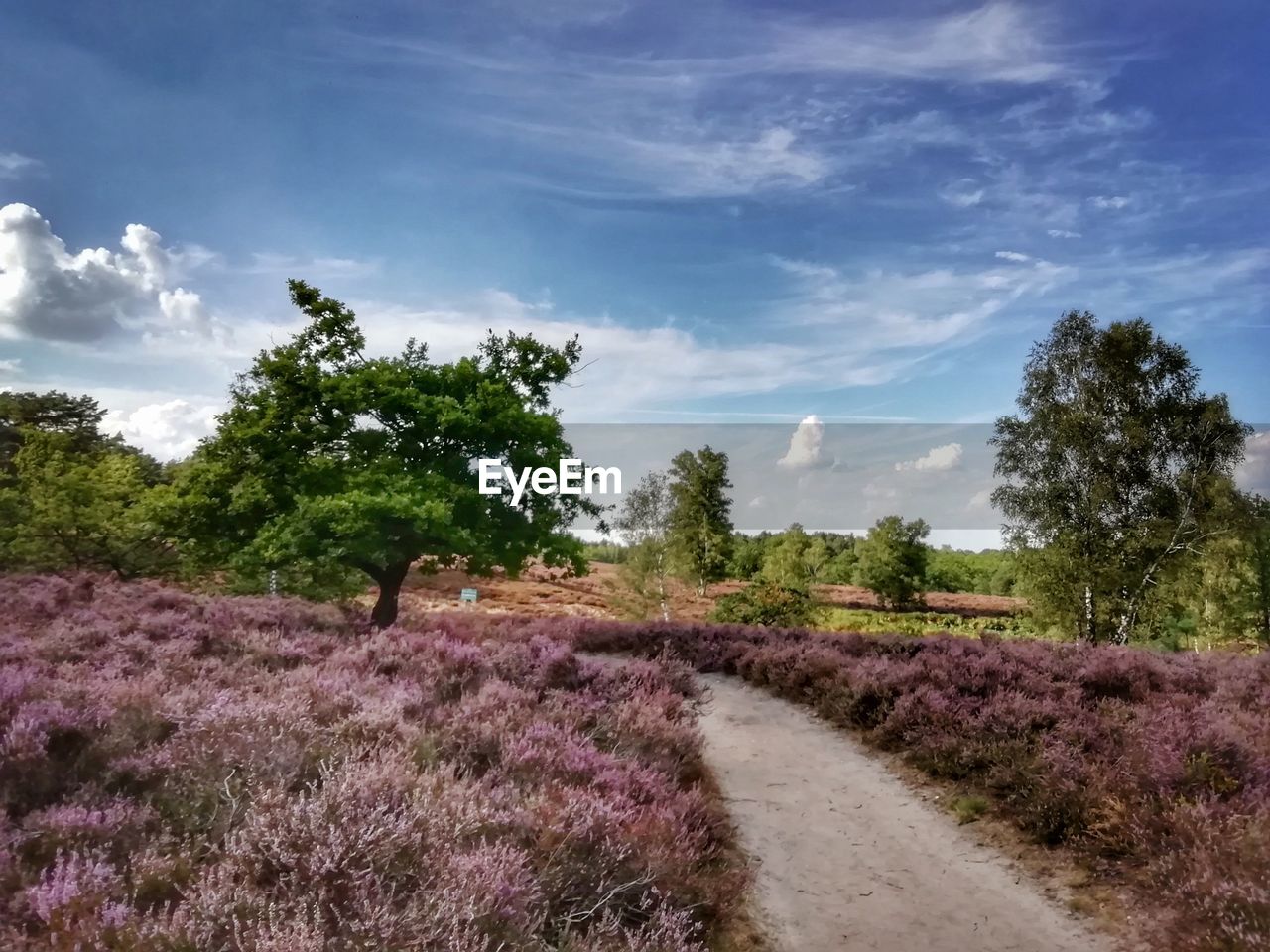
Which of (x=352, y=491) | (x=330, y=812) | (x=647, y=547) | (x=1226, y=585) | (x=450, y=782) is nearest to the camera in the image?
(x=330, y=812)

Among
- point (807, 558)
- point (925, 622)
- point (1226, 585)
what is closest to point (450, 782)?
point (807, 558)

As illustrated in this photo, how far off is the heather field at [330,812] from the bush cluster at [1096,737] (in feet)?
9.80

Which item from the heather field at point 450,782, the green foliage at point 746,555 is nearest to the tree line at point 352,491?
the heather field at point 450,782

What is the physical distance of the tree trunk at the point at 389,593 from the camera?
1362 cm

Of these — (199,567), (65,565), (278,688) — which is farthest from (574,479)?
(65,565)

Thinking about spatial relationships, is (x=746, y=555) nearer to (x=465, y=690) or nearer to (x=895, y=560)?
(x=895, y=560)

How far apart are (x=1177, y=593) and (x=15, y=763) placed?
25505 mm

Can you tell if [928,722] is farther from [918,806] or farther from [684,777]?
[684,777]

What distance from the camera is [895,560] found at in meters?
34.4

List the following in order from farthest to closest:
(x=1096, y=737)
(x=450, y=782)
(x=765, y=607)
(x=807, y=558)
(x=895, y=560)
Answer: (x=895, y=560) < (x=807, y=558) < (x=765, y=607) < (x=1096, y=737) < (x=450, y=782)

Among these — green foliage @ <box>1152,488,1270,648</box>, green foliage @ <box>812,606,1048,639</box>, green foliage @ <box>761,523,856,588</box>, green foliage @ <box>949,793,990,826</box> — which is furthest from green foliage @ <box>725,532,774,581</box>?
green foliage @ <box>949,793,990,826</box>

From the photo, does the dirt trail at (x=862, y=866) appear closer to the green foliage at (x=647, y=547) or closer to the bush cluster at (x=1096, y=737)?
the bush cluster at (x=1096, y=737)

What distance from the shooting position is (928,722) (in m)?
9.40

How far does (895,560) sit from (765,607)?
15.7 metres
